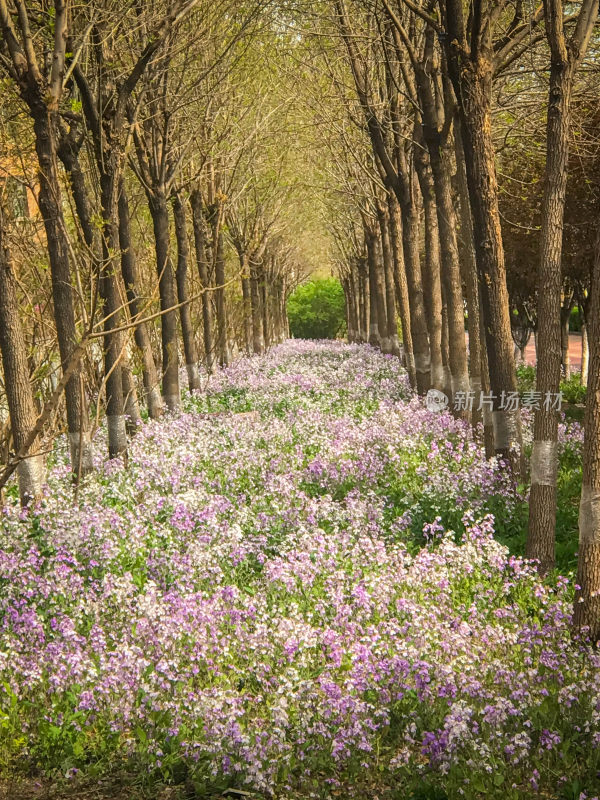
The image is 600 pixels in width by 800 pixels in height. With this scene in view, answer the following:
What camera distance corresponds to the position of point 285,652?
22.1ft

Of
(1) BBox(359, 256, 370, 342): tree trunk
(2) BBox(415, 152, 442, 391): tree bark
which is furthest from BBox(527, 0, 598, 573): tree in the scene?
(1) BBox(359, 256, 370, 342): tree trunk

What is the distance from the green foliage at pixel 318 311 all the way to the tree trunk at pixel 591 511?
79416mm

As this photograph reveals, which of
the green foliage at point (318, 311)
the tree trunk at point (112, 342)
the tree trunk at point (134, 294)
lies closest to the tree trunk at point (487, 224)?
the tree trunk at point (112, 342)

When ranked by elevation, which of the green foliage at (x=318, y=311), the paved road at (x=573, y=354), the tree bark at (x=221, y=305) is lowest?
the paved road at (x=573, y=354)

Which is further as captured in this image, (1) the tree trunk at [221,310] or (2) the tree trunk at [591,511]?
(1) the tree trunk at [221,310]

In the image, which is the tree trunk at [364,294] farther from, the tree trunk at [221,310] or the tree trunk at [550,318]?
the tree trunk at [550,318]

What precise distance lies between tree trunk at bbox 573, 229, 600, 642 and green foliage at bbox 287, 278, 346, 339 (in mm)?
79416

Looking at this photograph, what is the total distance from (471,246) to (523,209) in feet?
40.8

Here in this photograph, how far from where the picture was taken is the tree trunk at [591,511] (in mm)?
7090

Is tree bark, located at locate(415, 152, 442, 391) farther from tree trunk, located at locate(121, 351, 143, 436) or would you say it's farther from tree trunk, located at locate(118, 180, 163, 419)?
tree trunk, located at locate(121, 351, 143, 436)

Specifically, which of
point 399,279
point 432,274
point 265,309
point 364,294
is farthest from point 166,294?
point 364,294

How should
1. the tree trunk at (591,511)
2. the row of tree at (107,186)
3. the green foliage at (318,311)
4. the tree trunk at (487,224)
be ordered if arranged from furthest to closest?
the green foliage at (318,311), the tree trunk at (487,224), the tree trunk at (591,511), the row of tree at (107,186)

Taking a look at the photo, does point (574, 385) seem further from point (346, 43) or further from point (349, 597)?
point (349, 597)

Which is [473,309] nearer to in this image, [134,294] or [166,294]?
[134,294]
